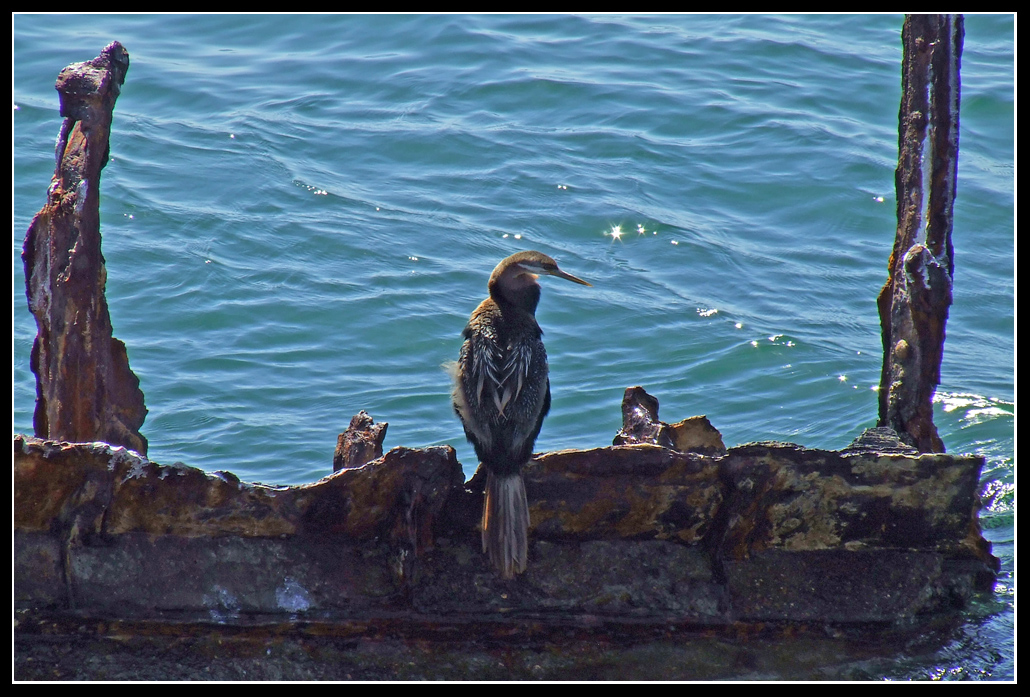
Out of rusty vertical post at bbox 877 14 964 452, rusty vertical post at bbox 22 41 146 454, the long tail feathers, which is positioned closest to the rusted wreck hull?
the long tail feathers

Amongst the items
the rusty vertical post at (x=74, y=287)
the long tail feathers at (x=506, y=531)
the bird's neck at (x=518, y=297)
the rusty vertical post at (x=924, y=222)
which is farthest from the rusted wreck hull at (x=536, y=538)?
the bird's neck at (x=518, y=297)

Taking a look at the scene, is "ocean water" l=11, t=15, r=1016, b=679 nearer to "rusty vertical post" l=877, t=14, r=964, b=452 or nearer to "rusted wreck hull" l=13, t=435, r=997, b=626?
"rusty vertical post" l=877, t=14, r=964, b=452

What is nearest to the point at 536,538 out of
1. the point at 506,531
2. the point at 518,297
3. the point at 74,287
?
the point at 506,531

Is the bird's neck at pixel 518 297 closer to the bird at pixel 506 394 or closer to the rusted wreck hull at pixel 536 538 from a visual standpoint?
the bird at pixel 506 394

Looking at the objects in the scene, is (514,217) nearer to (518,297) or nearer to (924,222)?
(518,297)

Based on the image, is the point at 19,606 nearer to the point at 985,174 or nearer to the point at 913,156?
the point at 913,156

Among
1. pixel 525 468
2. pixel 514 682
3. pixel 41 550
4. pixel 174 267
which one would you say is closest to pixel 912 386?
pixel 525 468

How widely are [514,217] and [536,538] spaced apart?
7228 millimetres

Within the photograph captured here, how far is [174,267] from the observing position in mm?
10688

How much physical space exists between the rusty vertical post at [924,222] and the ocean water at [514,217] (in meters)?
1.42

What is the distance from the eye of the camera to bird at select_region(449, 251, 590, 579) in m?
4.45

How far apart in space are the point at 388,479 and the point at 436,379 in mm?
4995

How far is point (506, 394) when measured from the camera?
16.4 ft

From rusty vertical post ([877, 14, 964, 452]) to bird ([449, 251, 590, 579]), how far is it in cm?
180
